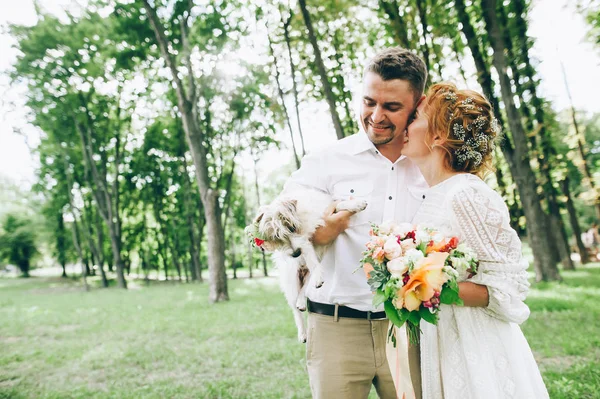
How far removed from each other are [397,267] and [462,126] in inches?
32.1

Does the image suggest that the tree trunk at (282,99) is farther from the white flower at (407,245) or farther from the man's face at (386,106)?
the white flower at (407,245)

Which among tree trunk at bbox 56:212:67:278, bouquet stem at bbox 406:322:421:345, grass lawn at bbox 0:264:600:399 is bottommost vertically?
grass lawn at bbox 0:264:600:399

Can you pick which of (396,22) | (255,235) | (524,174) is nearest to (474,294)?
(255,235)

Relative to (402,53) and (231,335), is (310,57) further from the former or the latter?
(402,53)

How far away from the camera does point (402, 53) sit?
247 cm

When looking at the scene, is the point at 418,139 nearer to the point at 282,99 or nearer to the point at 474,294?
the point at 474,294

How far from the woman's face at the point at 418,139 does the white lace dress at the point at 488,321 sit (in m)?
0.30

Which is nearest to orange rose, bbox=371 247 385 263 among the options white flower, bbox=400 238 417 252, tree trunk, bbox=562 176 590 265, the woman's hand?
white flower, bbox=400 238 417 252

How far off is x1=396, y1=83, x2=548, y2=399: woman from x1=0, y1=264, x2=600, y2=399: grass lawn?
325 centimetres

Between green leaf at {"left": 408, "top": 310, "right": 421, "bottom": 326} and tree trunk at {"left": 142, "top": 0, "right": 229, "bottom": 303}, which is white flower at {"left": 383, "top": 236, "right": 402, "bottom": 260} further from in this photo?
tree trunk at {"left": 142, "top": 0, "right": 229, "bottom": 303}

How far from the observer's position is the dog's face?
2514 millimetres

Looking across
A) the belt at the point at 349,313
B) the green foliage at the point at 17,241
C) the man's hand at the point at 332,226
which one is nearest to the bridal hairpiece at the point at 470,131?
the man's hand at the point at 332,226

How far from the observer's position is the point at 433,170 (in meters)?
2.29

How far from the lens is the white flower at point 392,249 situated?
1.85 meters
